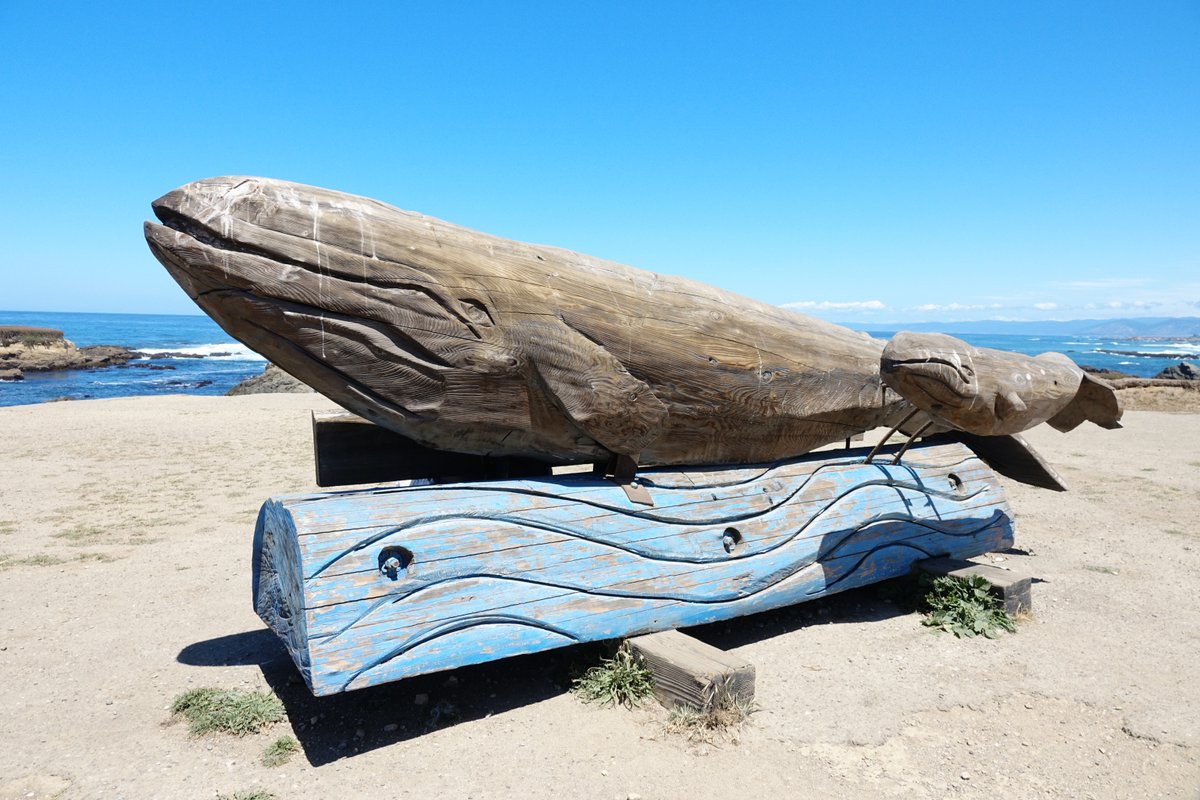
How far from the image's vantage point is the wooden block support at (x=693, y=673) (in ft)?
11.0

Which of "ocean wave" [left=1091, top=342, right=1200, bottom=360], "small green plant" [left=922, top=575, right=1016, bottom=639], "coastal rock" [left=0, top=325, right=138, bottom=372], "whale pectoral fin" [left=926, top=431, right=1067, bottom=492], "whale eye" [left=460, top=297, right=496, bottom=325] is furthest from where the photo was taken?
"ocean wave" [left=1091, top=342, right=1200, bottom=360]

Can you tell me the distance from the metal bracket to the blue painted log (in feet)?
0.20

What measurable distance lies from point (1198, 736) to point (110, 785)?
4.64 m

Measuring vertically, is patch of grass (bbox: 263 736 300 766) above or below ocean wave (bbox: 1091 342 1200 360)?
above

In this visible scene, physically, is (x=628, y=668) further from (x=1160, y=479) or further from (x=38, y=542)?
(x=1160, y=479)

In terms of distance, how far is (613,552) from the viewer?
3.66 metres

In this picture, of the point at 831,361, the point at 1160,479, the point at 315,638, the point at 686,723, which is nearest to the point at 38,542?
the point at 315,638

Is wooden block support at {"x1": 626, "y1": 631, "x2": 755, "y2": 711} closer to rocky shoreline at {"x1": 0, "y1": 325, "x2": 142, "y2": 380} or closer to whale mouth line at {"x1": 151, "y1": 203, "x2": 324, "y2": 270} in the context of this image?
whale mouth line at {"x1": 151, "y1": 203, "x2": 324, "y2": 270}

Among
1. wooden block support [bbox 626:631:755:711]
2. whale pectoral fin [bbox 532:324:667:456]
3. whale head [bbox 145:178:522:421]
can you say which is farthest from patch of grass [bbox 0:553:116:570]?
wooden block support [bbox 626:631:755:711]

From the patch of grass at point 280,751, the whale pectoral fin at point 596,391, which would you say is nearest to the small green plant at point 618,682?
the whale pectoral fin at point 596,391

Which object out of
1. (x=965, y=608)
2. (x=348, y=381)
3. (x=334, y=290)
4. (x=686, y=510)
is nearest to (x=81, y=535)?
(x=348, y=381)

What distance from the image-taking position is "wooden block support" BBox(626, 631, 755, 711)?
334 centimetres

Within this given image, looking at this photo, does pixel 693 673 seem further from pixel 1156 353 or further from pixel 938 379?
pixel 1156 353

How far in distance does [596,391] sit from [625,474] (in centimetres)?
55
